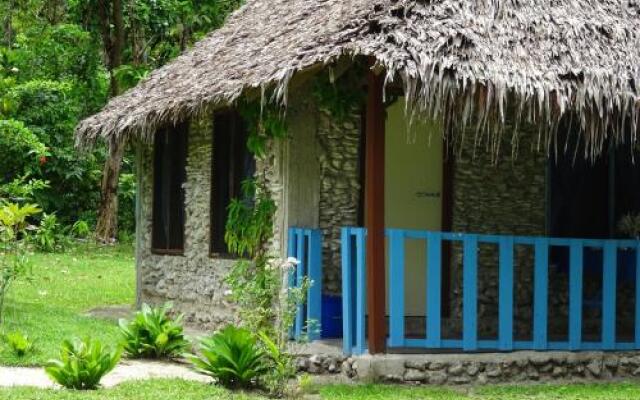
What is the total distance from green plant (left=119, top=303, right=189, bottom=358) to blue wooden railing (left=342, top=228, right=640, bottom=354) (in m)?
1.68

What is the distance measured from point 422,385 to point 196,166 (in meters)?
4.25

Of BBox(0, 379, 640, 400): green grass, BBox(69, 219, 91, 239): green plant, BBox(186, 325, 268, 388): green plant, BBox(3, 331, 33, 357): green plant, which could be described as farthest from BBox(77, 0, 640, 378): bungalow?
BBox(69, 219, 91, 239): green plant

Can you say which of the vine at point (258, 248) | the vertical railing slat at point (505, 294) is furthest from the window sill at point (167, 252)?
the vertical railing slat at point (505, 294)

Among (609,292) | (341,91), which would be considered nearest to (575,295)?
(609,292)

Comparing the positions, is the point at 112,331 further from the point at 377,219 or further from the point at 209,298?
the point at 377,219

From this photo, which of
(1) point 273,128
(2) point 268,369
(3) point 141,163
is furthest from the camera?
(3) point 141,163

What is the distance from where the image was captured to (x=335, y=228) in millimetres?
9383

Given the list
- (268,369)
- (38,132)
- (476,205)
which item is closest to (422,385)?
(268,369)

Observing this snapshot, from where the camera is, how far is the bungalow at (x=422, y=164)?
791 cm

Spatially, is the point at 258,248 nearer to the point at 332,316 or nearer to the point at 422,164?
the point at 332,316

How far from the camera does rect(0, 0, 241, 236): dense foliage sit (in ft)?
66.0

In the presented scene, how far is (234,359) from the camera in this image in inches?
304

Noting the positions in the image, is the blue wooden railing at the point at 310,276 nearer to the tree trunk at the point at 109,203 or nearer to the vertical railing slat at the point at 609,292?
the vertical railing slat at the point at 609,292

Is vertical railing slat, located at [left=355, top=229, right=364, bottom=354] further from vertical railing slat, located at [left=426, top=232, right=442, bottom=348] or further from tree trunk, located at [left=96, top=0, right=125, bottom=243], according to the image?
tree trunk, located at [left=96, top=0, right=125, bottom=243]
